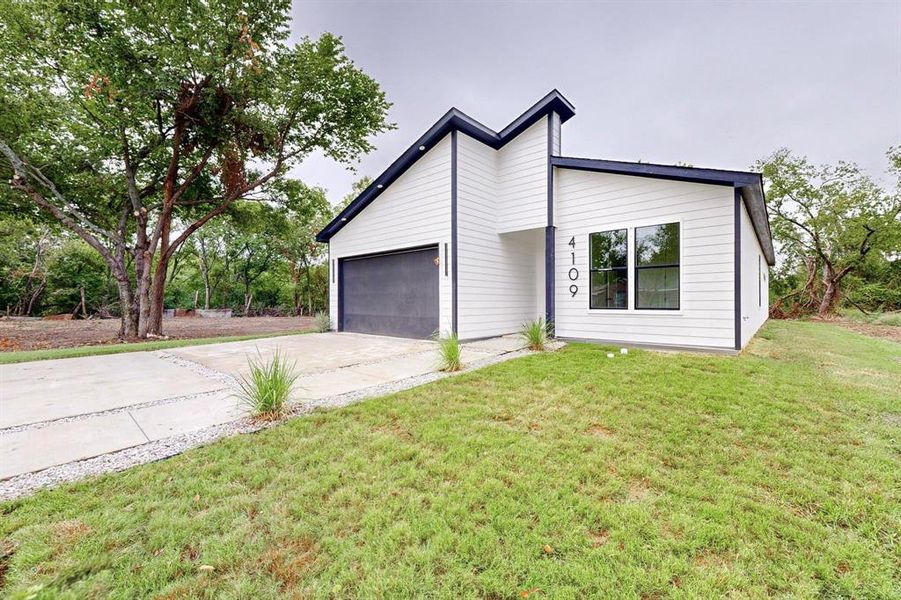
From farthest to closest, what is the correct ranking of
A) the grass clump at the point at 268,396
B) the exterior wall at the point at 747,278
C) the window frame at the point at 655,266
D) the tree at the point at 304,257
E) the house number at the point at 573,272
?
the tree at the point at 304,257, the house number at the point at 573,272, the exterior wall at the point at 747,278, the window frame at the point at 655,266, the grass clump at the point at 268,396

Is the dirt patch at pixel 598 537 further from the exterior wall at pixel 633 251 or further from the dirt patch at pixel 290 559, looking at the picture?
the exterior wall at pixel 633 251

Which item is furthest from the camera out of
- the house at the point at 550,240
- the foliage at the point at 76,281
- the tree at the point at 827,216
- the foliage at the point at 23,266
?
the foliage at the point at 76,281

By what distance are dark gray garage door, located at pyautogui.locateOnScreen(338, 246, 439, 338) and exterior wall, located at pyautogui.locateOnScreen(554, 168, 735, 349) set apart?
10.4 feet

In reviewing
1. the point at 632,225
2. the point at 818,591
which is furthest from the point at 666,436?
the point at 632,225

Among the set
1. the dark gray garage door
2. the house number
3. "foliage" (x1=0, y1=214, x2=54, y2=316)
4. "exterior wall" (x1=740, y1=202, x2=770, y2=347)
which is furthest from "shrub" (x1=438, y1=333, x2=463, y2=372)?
"foliage" (x1=0, y1=214, x2=54, y2=316)

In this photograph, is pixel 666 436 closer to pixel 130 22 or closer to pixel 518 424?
pixel 518 424

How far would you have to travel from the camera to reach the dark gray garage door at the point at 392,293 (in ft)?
28.5

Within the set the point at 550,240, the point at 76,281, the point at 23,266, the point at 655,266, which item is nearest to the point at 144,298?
the point at 550,240

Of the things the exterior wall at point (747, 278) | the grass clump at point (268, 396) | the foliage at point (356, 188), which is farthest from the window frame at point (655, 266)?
the foliage at point (356, 188)

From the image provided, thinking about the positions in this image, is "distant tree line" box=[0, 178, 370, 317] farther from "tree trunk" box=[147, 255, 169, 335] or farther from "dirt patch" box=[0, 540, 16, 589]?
"dirt patch" box=[0, 540, 16, 589]

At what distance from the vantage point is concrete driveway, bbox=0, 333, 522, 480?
295cm

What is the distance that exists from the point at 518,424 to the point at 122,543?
2799mm

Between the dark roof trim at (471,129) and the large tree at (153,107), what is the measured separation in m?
3.96

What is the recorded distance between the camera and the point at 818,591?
1562 millimetres
